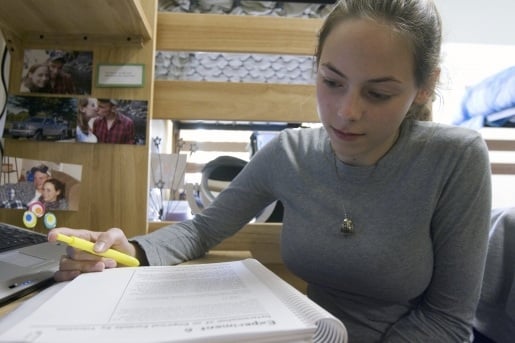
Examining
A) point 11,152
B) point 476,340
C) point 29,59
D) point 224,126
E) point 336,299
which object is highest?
point 29,59

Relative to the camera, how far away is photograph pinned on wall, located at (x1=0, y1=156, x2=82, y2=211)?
0.83m

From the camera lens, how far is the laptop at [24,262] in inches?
17.8

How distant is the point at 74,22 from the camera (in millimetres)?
804

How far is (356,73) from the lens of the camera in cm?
51

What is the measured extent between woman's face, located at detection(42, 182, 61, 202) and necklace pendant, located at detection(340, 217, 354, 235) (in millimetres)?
675

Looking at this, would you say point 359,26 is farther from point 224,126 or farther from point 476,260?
point 224,126

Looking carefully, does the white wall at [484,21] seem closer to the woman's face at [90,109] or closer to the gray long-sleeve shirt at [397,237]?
the gray long-sleeve shirt at [397,237]

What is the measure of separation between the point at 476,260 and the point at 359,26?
386 millimetres

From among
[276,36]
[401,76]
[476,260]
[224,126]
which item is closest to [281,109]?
[276,36]

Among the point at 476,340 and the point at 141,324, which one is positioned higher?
the point at 141,324

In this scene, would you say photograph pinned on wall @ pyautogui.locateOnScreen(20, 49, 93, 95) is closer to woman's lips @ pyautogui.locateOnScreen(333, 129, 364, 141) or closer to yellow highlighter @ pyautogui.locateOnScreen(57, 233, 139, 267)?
yellow highlighter @ pyautogui.locateOnScreen(57, 233, 139, 267)

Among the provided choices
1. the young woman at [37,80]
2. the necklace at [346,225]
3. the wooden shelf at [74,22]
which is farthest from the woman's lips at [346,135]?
the young woman at [37,80]

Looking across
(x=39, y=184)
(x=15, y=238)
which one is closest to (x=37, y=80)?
(x=39, y=184)

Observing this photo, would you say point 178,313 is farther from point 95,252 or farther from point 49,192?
point 49,192
